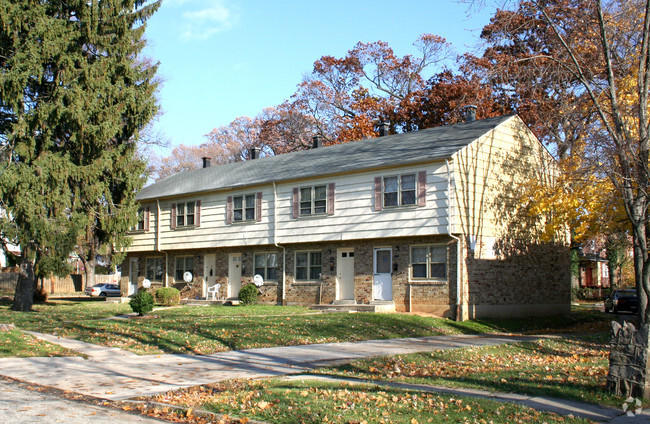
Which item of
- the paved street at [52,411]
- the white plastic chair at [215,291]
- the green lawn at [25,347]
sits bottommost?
the paved street at [52,411]

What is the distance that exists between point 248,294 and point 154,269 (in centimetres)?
818

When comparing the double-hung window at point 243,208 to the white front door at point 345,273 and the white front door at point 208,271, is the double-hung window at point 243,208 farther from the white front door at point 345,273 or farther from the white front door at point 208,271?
the white front door at point 345,273

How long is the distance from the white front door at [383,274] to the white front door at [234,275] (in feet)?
25.1

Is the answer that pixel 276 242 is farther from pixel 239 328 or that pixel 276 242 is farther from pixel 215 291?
pixel 239 328

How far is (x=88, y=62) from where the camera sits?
2452 cm

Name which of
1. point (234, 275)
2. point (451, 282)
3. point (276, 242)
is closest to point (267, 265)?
point (276, 242)

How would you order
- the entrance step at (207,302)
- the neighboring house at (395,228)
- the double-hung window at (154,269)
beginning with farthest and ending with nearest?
the double-hung window at (154,269)
the entrance step at (207,302)
the neighboring house at (395,228)

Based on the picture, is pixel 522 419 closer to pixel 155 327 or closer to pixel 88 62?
pixel 155 327

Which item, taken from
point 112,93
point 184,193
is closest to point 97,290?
point 184,193

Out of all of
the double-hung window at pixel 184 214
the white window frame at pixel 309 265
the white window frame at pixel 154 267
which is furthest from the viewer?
the white window frame at pixel 154 267

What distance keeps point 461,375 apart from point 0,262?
65.5 metres

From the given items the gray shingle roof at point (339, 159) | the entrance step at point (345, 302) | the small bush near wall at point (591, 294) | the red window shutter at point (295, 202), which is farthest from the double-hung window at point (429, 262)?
the small bush near wall at point (591, 294)

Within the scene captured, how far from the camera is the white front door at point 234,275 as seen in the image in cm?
2892

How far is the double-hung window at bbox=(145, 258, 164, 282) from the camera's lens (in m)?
32.5
